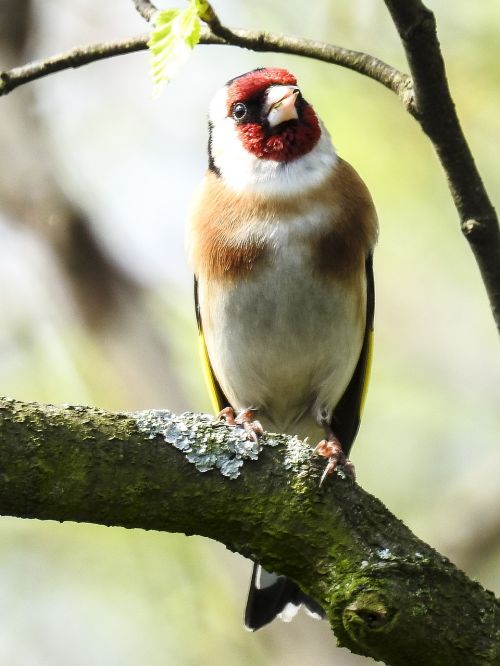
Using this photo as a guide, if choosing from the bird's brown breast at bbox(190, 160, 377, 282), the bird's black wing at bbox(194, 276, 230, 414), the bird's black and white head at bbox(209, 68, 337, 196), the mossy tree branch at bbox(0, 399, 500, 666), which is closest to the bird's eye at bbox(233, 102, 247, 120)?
the bird's black and white head at bbox(209, 68, 337, 196)

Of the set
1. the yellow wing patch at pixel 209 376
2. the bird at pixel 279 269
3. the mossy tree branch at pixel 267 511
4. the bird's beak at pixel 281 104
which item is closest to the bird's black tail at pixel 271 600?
the bird at pixel 279 269

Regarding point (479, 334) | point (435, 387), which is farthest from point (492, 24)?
point (435, 387)

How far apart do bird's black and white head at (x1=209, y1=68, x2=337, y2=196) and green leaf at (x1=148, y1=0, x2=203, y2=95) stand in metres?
1.41

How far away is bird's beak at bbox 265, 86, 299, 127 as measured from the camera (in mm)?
4121

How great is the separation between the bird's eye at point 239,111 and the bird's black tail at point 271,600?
186 cm

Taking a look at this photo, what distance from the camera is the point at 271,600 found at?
13.5 ft

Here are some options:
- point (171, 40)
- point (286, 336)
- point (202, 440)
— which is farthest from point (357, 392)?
point (171, 40)

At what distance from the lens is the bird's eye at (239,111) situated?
4.37 m

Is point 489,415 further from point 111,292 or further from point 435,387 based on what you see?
point 111,292

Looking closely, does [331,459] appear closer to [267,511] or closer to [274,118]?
[267,511]

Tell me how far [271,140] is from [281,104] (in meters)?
0.16

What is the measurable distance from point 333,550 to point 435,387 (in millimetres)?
5283

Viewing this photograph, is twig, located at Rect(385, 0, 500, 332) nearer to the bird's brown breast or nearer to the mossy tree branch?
the mossy tree branch

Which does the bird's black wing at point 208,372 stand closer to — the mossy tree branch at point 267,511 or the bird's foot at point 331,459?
the bird's foot at point 331,459
